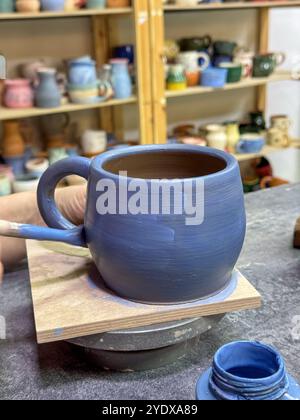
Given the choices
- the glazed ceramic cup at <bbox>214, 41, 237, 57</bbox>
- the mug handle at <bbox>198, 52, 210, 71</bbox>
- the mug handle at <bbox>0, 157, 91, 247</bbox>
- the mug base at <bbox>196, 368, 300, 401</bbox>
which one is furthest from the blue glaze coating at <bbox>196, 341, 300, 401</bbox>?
the glazed ceramic cup at <bbox>214, 41, 237, 57</bbox>

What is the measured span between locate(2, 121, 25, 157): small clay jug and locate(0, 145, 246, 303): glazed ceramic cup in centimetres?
129

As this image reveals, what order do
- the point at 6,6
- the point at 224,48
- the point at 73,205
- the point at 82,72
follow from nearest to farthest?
the point at 73,205, the point at 6,6, the point at 82,72, the point at 224,48

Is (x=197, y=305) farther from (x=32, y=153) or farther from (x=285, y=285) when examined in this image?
(x=32, y=153)

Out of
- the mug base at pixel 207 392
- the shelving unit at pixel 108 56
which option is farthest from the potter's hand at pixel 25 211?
the shelving unit at pixel 108 56

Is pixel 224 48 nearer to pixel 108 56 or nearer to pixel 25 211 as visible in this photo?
pixel 108 56

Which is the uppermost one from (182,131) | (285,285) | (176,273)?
(176,273)

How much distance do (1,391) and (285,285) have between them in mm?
432

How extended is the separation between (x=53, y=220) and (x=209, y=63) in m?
1.69

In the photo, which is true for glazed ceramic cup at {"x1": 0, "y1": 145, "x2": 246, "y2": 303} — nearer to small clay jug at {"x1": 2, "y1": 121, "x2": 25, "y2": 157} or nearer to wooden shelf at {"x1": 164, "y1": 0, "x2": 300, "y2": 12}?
small clay jug at {"x1": 2, "y1": 121, "x2": 25, "y2": 157}

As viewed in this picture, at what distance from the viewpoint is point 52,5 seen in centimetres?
173

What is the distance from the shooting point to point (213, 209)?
21.5 inches

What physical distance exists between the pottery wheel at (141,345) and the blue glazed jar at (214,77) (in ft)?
5.37

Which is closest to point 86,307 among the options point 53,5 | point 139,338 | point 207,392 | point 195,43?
point 139,338

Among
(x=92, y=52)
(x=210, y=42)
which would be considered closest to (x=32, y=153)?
(x=92, y=52)
